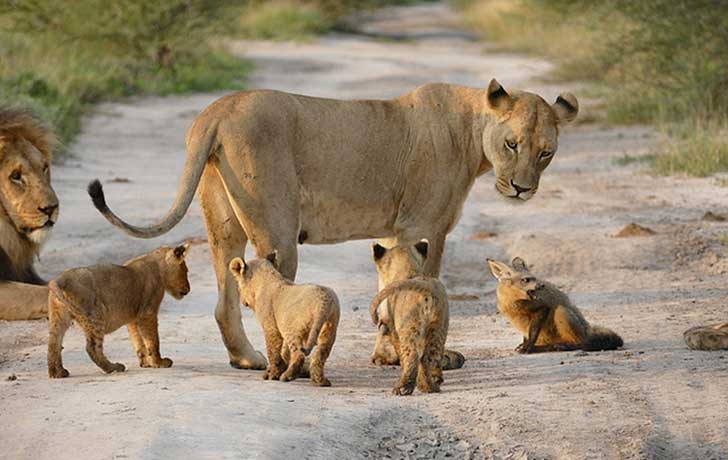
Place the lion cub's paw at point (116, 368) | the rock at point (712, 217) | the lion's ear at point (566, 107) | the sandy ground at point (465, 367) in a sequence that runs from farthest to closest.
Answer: the rock at point (712, 217)
the lion's ear at point (566, 107)
the lion cub's paw at point (116, 368)
the sandy ground at point (465, 367)

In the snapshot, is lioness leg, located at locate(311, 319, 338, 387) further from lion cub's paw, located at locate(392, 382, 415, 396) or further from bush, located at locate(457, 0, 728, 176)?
bush, located at locate(457, 0, 728, 176)

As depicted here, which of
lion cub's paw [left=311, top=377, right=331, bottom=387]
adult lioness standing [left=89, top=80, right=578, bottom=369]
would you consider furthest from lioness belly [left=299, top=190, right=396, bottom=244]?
lion cub's paw [left=311, top=377, right=331, bottom=387]

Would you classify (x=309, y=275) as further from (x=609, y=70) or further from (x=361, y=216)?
(x=609, y=70)

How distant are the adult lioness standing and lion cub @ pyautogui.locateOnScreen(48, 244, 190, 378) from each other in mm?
278

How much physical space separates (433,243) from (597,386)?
53.7 inches

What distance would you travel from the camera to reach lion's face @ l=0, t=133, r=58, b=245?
27.3 feet

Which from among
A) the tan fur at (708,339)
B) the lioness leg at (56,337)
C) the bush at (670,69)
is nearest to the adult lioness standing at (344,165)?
the lioness leg at (56,337)

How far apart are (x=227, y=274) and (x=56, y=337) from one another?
951mm

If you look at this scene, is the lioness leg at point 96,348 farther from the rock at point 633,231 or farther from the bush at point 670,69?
the bush at point 670,69

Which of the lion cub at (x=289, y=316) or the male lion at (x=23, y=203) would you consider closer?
the lion cub at (x=289, y=316)

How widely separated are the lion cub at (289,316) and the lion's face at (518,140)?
1.48 m

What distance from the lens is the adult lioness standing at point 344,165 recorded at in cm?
673

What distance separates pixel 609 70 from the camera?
20375 mm

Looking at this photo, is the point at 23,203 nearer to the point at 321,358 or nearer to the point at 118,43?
the point at 321,358
